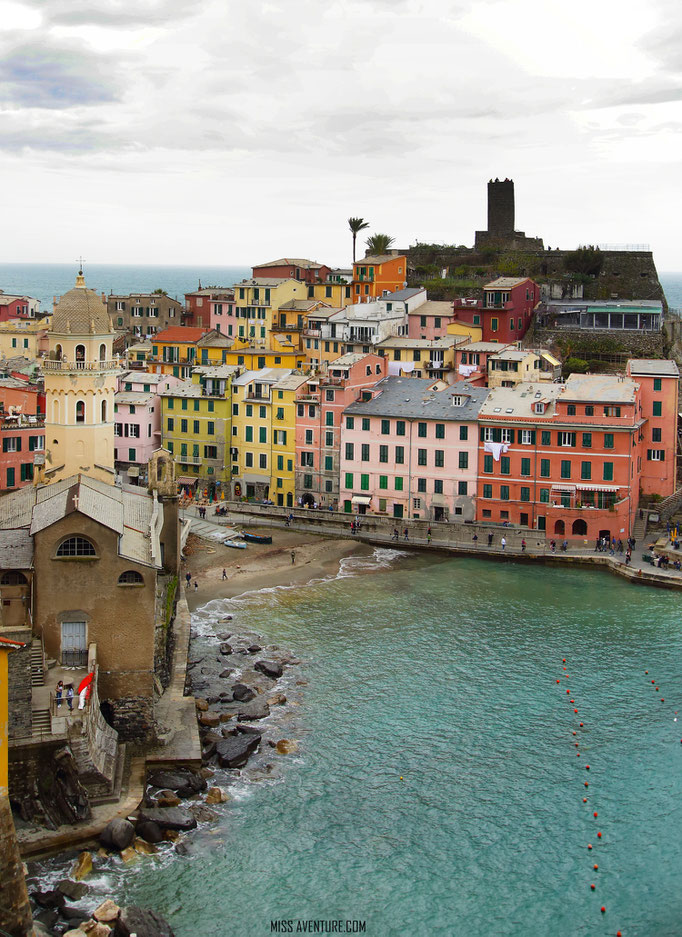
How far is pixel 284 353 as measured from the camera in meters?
102

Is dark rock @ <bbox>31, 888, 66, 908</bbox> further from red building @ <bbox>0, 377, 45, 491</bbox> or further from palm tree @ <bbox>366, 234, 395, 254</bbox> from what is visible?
palm tree @ <bbox>366, 234, 395, 254</bbox>

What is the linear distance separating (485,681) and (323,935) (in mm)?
20684

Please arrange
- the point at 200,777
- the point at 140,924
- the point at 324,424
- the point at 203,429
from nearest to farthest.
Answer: the point at 140,924 < the point at 200,777 < the point at 324,424 < the point at 203,429

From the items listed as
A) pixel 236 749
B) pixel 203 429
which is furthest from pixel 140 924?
pixel 203 429

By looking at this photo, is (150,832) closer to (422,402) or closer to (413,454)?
(413,454)

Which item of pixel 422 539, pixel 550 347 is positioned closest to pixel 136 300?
pixel 550 347

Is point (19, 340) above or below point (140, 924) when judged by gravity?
above

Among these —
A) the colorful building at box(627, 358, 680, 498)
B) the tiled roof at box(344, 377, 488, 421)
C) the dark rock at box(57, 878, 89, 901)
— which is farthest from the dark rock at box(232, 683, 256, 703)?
the colorful building at box(627, 358, 680, 498)

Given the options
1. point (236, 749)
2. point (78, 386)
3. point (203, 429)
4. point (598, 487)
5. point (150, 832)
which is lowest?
point (150, 832)

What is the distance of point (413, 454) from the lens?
8219cm

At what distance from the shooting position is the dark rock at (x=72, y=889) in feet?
114

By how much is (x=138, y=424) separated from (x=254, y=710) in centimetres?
4764

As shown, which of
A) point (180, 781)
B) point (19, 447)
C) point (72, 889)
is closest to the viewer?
point (72, 889)

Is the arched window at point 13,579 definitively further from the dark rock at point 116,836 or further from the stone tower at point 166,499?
the stone tower at point 166,499
